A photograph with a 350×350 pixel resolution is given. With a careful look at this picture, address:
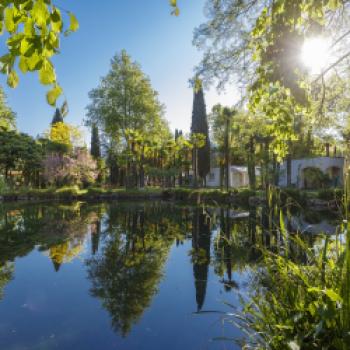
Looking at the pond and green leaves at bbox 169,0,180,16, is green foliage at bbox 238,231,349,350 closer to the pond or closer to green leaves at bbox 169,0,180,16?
the pond

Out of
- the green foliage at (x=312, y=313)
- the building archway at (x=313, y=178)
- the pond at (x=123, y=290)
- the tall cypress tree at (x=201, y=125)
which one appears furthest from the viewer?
the tall cypress tree at (x=201, y=125)

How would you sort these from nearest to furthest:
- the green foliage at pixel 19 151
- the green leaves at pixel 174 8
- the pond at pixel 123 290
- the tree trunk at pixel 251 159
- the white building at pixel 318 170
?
the green leaves at pixel 174 8 → the pond at pixel 123 290 → the white building at pixel 318 170 → the tree trunk at pixel 251 159 → the green foliage at pixel 19 151

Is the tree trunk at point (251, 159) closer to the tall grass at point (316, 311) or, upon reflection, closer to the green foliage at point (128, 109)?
the green foliage at point (128, 109)

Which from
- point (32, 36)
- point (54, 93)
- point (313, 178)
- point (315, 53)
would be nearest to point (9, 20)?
point (32, 36)

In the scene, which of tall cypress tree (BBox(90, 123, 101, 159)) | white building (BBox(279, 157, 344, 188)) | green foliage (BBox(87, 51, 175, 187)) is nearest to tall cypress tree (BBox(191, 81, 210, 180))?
green foliage (BBox(87, 51, 175, 187))

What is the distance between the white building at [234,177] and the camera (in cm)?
3338

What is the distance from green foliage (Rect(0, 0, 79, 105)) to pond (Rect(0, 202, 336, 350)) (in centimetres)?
149

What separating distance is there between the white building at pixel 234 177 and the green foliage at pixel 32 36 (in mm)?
33050

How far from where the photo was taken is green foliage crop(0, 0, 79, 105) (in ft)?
2.88

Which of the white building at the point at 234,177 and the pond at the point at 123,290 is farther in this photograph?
the white building at the point at 234,177

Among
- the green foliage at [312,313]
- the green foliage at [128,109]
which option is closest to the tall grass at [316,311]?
the green foliage at [312,313]

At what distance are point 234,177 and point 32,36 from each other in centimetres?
3433

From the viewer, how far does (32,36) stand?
2.89 feet

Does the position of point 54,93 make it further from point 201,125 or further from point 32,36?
point 201,125
